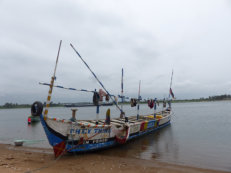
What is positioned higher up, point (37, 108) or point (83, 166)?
point (37, 108)

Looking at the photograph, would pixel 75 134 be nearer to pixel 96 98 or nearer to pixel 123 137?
pixel 96 98

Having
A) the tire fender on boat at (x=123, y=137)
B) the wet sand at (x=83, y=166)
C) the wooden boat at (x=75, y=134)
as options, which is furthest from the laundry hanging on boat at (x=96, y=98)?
the wet sand at (x=83, y=166)

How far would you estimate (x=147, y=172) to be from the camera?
7699mm

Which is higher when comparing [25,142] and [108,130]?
[108,130]

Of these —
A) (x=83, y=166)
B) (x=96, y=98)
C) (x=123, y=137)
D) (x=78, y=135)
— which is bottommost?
(x=83, y=166)

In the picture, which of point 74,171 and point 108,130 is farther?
point 108,130

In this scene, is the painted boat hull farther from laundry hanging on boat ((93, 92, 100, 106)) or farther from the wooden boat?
laundry hanging on boat ((93, 92, 100, 106))

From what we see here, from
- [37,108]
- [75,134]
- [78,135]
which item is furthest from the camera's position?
[78,135]

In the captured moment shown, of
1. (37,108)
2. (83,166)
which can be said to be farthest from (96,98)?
(83,166)

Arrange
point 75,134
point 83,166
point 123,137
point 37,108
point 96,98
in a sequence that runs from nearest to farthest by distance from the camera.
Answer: point 37,108
point 83,166
point 75,134
point 96,98
point 123,137

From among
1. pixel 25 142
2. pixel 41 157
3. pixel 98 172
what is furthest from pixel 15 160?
pixel 25 142

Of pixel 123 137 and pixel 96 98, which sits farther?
pixel 123 137

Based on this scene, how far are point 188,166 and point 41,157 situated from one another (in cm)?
831

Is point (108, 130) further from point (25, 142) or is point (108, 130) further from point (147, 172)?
point (25, 142)
